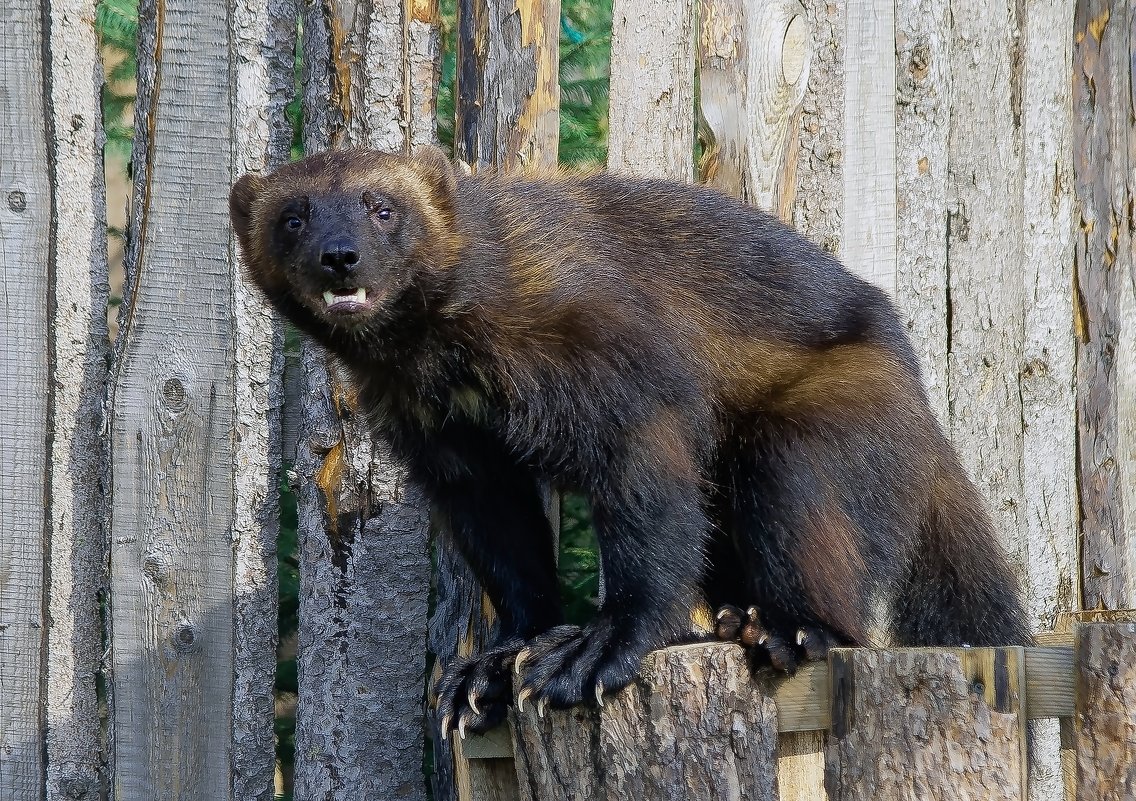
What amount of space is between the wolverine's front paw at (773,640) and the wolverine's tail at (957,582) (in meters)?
→ 0.66

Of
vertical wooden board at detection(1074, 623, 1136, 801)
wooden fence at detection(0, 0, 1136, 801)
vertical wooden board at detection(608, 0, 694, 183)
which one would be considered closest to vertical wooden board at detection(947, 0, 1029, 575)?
wooden fence at detection(0, 0, 1136, 801)

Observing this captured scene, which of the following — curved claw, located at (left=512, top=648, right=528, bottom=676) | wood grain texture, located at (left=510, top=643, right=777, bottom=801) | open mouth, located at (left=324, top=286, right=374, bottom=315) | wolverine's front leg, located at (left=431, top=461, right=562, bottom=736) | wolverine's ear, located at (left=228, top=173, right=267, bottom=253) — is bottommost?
wood grain texture, located at (left=510, top=643, right=777, bottom=801)

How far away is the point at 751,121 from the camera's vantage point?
16.9ft

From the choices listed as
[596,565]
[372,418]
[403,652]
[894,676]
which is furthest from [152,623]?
[894,676]

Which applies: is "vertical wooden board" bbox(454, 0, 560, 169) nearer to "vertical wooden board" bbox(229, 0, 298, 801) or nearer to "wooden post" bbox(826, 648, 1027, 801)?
"vertical wooden board" bbox(229, 0, 298, 801)

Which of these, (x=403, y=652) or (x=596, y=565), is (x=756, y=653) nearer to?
(x=403, y=652)

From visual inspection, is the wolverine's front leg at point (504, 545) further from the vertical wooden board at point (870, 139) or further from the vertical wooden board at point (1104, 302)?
the vertical wooden board at point (1104, 302)

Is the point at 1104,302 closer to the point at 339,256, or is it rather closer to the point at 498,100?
the point at 498,100

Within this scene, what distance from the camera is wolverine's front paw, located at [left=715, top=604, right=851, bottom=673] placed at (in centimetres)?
376

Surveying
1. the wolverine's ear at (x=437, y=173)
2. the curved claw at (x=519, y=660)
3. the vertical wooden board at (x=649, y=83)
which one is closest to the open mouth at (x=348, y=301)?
the wolverine's ear at (x=437, y=173)

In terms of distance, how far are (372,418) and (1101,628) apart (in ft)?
8.41

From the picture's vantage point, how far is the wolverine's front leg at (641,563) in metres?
4.04

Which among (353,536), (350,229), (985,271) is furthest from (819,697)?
(985,271)

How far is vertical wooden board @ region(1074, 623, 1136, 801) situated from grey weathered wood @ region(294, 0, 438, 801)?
278 cm
